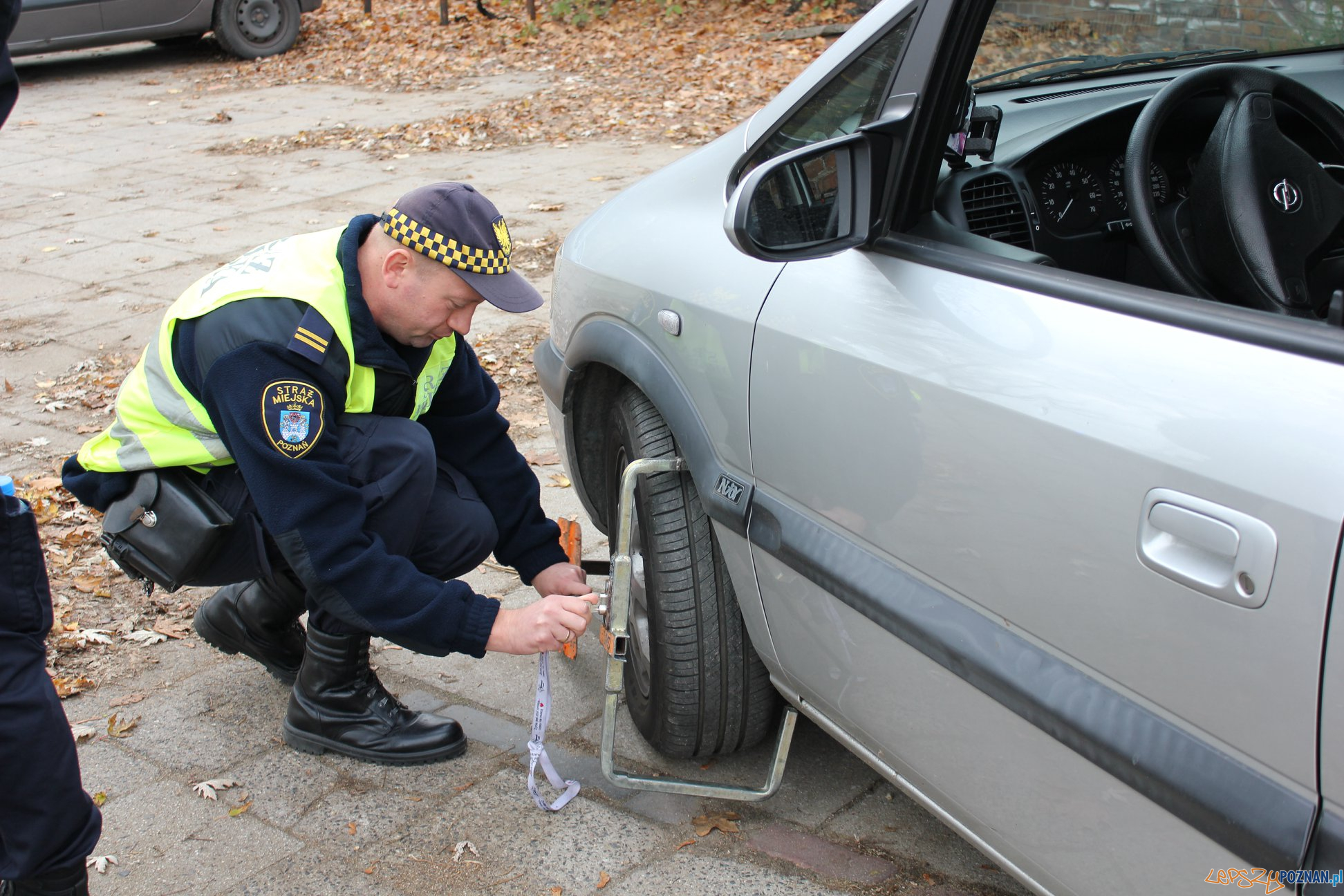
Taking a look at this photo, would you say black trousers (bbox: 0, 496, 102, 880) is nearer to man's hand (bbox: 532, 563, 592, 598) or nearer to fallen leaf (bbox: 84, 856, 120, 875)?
fallen leaf (bbox: 84, 856, 120, 875)

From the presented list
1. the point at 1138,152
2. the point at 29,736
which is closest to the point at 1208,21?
the point at 1138,152

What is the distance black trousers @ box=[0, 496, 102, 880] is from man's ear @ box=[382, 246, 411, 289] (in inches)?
29.1

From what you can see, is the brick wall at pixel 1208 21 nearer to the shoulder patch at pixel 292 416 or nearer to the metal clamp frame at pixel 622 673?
the metal clamp frame at pixel 622 673

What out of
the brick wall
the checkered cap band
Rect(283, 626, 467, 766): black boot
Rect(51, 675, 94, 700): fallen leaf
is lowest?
Rect(51, 675, 94, 700): fallen leaf

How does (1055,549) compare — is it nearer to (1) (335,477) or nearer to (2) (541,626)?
(2) (541,626)

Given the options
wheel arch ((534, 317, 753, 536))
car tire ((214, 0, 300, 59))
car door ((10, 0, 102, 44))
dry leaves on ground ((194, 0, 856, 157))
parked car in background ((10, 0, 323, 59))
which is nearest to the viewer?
wheel arch ((534, 317, 753, 536))

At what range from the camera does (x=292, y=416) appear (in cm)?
220

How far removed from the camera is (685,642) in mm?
2365

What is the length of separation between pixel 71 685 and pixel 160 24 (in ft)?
34.5

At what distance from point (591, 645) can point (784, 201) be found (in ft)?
5.26

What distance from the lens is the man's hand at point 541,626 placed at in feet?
7.36

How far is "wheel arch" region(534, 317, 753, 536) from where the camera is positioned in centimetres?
215

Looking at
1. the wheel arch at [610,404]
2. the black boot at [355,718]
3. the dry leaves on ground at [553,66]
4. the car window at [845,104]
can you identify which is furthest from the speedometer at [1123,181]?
the dry leaves on ground at [553,66]

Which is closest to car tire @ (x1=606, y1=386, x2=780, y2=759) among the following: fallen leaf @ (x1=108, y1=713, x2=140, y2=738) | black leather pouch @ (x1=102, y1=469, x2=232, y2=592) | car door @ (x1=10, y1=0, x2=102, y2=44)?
black leather pouch @ (x1=102, y1=469, x2=232, y2=592)
